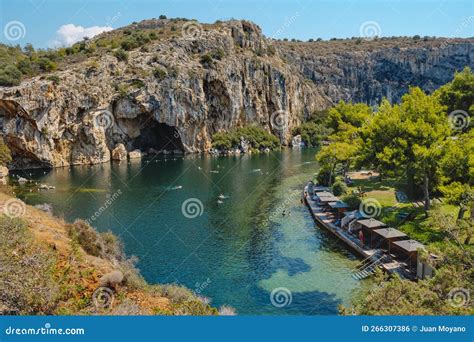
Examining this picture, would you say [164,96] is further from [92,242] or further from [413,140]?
[92,242]

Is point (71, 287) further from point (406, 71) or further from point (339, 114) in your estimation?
point (406, 71)

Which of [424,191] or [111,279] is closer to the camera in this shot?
[111,279]

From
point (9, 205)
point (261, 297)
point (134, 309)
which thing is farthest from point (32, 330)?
point (9, 205)

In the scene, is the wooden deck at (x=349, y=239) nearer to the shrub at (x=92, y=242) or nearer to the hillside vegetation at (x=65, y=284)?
the hillside vegetation at (x=65, y=284)

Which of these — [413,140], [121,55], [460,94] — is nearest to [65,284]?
[413,140]

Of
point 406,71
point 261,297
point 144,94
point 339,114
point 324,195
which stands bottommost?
point 261,297

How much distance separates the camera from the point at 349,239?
2970 centimetres

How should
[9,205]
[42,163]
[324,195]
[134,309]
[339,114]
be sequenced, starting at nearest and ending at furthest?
[134,309] → [9,205] → [324,195] → [339,114] → [42,163]

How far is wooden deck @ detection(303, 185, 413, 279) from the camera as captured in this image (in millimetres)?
23719

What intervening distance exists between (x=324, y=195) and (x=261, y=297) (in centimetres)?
2007

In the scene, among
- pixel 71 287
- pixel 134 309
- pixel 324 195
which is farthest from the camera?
pixel 324 195

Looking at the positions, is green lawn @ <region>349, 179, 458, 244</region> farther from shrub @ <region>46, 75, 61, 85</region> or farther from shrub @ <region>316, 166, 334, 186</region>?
shrub @ <region>46, 75, 61, 85</region>

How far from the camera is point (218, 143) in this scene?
3750 inches

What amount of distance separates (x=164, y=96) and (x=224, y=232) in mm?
57854
